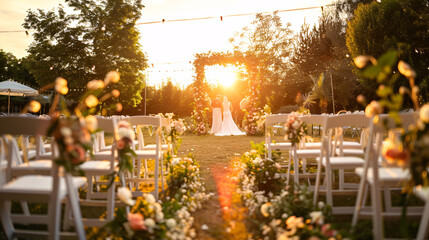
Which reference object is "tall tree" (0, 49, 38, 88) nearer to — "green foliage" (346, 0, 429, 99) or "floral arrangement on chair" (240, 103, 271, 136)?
"floral arrangement on chair" (240, 103, 271, 136)

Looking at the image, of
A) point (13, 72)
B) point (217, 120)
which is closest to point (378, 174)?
point (217, 120)

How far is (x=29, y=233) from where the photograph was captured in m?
2.38

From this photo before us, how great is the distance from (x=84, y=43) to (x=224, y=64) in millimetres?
9825

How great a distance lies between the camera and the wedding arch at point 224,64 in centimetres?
1427

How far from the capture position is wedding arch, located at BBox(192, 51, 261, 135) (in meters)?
14.3

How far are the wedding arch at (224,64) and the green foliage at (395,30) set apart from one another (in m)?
4.56

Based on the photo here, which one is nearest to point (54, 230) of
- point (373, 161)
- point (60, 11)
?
point (373, 161)

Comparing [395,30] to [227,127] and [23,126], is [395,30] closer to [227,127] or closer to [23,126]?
[227,127]

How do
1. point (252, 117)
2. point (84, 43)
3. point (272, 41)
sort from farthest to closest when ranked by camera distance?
point (272, 41), point (84, 43), point (252, 117)

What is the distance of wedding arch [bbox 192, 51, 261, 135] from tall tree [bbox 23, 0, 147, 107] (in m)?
6.20

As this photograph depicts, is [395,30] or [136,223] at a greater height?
[395,30]

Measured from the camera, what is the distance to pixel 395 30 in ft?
40.6

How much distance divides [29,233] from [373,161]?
8.27ft

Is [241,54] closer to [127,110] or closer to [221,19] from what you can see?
[221,19]
